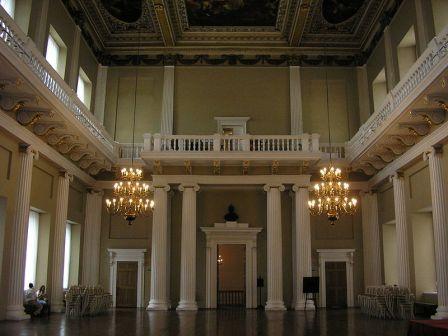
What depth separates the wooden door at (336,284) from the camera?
18.6m

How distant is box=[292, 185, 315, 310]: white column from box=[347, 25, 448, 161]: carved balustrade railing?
7.38 ft

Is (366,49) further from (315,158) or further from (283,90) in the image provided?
(315,158)

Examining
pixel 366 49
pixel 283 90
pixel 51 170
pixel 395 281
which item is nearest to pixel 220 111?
pixel 283 90

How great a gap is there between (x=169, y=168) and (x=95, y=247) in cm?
396

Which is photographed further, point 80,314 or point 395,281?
point 395,281

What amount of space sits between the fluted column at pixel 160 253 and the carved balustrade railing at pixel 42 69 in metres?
2.49

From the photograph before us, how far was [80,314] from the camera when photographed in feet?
46.5

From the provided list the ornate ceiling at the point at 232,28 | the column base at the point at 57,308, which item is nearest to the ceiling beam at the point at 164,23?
the ornate ceiling at the point at 232,28

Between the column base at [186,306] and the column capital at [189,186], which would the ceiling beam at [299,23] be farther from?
the column base at [186,306]

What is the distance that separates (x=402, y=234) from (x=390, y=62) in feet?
18.1

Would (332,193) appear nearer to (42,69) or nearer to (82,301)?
(82,301)

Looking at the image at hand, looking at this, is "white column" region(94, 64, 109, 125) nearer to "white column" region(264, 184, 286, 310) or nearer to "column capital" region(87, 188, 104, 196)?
"column capital" region(87, 188, 104, 196)

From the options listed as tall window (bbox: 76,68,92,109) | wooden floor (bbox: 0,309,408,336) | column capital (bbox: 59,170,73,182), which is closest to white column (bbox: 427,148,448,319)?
wooden floor (bbox: 0,309,408,336)

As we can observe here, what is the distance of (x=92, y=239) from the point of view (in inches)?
734
